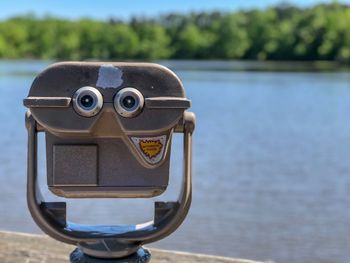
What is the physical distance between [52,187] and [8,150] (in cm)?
1025

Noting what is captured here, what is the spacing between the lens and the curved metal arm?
2.04m

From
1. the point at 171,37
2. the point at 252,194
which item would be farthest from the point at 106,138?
the point at 171,37

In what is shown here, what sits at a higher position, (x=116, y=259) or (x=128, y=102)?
(x=128, y=102)

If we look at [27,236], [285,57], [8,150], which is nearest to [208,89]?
[8,150]

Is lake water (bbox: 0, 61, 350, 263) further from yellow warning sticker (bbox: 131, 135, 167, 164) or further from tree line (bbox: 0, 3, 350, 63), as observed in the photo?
tree line (bbox: 0, 3, 350, 63)

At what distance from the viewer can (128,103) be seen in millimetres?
1954

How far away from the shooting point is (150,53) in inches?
3565

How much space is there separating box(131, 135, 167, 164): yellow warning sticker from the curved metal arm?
79 millimetres

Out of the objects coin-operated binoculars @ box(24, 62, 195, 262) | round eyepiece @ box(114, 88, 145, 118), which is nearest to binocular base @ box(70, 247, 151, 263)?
coin-operated binoculars @ box(24, 62, 195, 262)

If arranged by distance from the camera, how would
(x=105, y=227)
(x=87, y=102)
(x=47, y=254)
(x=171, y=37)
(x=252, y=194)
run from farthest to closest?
(x=171, y=37) → (x=252, y=194) → (x=47, y=254) → (x=105, y=227) → (x=87, y=102)

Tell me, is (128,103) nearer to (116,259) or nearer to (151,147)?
(151,147)

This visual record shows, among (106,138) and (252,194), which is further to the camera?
(252,194)

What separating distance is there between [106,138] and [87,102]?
0.41ft

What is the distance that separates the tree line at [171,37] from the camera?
85438 mm
